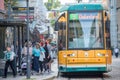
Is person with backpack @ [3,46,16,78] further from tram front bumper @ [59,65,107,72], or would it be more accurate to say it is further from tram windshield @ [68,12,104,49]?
tram windshield @ [68,12,104,49]

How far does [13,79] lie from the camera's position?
71.4ft

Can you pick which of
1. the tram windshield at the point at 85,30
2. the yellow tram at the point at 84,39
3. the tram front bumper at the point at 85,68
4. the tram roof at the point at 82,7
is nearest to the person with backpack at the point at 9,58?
the yellow tram at the point at 84,39

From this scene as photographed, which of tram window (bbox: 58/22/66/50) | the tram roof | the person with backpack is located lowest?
the person with backpack

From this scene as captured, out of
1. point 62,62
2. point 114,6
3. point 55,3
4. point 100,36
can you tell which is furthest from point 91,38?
point 55,3

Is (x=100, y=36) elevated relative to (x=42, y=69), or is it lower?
elevated

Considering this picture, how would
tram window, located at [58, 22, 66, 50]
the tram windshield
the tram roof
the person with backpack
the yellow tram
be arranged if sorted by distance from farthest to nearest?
the tram roof
tram window, located at [58, 22, 66, 50]
the tram windshield
the yellow tram
the person with backpack

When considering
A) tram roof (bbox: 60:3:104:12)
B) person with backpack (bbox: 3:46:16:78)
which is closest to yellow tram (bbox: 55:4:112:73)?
tram roof (bbox: 60:3:104:12)

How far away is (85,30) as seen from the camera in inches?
933

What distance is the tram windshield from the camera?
2358 cm

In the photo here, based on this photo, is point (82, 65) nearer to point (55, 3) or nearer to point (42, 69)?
point (42, 69)

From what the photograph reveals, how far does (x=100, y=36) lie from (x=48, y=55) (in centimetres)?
395

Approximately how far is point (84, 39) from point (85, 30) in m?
0.47

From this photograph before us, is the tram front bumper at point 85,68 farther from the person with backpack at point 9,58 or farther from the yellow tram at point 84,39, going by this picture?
the person with backpack at point 9,58

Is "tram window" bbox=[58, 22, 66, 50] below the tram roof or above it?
below
